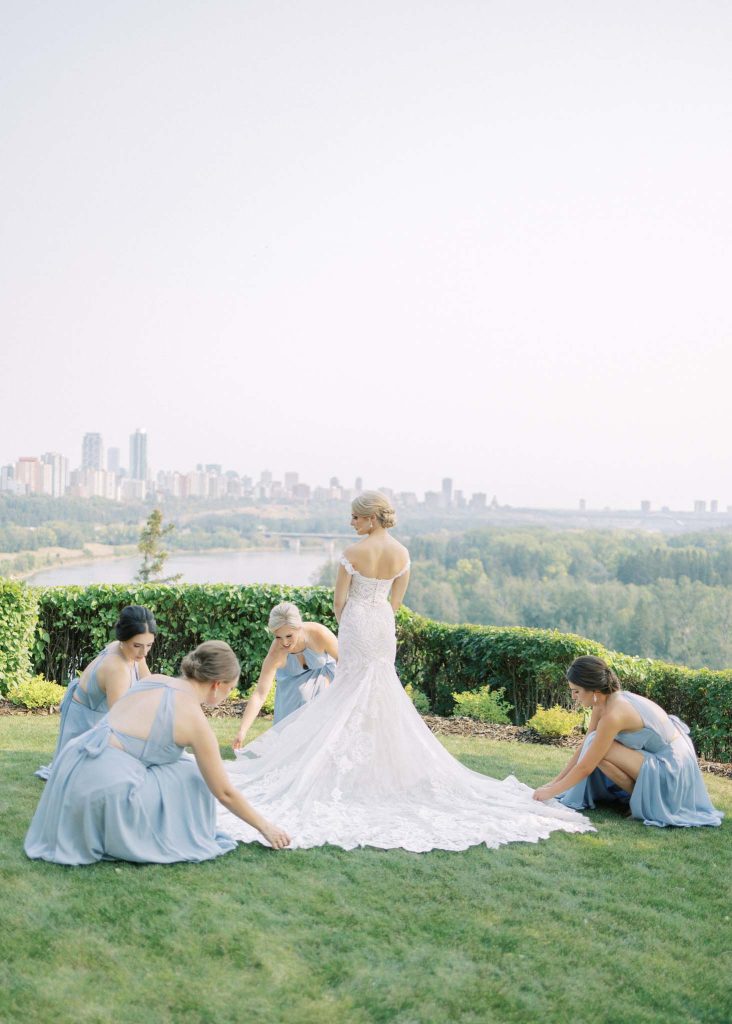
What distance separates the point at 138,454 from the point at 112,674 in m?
79.0

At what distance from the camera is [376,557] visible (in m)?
6.51

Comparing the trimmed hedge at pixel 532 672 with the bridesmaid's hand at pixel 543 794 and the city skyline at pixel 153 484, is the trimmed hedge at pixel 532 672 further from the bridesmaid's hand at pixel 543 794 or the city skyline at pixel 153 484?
the city skyline at pixel 153 484

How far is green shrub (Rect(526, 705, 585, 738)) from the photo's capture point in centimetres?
916

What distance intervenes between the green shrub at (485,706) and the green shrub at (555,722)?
793mm

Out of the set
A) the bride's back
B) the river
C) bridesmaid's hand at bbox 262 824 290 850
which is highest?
the bride's back

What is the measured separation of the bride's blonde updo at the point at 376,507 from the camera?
6406mm

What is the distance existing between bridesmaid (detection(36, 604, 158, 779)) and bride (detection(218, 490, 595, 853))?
111cm

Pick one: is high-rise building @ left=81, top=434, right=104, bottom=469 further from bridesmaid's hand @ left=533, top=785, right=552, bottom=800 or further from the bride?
bridesmaid's hand @ left=533, top=785, right=552, bottom=800

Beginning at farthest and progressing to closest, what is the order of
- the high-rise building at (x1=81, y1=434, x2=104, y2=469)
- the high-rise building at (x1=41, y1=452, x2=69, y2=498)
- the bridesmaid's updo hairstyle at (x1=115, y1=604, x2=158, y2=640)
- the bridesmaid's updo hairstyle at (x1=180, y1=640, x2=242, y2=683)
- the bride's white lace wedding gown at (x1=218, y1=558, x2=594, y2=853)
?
the high-rise building at (x1=81, y1=434, x2=104, y2=469), the high-rise building at (x1=41, y1=452, x2=69, y2=498), the bridesmaid's updo hairstyle at (x1=115, y1=604, x2=158, y2=640), the bride's white lace wedding gown at (x1=218, y1=558, x2=594, y2=853), the bridesmaid's updo hairstyle at (x1=180, y1=640, x2=242, y2=683)

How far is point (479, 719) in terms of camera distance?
10.3 m

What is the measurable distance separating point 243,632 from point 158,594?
1234mm

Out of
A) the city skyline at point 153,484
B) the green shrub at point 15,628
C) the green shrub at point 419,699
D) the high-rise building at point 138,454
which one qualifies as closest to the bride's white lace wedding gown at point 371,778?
the green shrub at point 419,699

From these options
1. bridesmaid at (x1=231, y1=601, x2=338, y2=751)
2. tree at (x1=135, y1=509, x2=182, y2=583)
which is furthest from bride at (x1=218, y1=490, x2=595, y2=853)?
tree at (x1=135, y1=509, x2=182, y2=583)

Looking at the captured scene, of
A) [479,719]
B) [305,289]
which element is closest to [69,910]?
[479,719]
